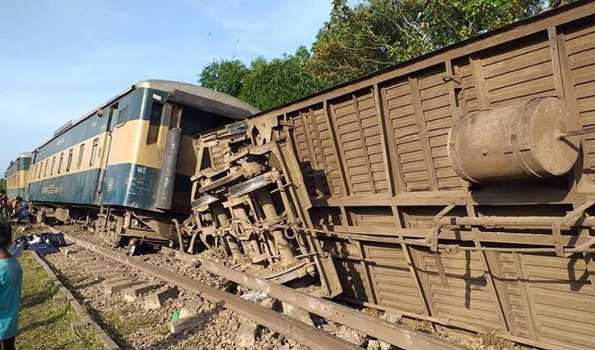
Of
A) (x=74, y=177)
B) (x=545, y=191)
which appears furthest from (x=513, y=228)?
(x=74, y=177)

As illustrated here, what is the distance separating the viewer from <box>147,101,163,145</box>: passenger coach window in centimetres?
955

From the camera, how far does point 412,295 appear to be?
18.8 ft

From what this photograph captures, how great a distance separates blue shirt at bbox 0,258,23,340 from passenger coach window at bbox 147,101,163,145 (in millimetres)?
5734

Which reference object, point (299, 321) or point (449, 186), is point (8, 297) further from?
point (449, 186)

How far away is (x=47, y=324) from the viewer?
598 centimetres

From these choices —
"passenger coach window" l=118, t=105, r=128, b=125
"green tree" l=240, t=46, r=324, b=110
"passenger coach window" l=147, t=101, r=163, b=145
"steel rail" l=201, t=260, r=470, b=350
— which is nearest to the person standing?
"steel rail" l=201, t=260, r=470, b=350

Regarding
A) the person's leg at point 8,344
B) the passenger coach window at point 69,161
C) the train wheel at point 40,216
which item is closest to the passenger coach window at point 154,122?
the person's leg at point 8,344

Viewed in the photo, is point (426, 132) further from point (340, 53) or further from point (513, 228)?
point (340, 53)

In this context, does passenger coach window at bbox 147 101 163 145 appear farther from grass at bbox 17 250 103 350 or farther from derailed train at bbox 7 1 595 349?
grass at bbox 17 250 103 350

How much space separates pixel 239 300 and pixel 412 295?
7.32 ft

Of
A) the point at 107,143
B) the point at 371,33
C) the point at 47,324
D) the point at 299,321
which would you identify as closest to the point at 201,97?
the point at 107,143

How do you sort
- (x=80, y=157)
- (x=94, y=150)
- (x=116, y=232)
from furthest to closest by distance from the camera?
(x=80, y=157) < (x=94, y=150) < (x=116, y=232)

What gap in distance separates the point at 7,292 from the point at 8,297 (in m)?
0.05

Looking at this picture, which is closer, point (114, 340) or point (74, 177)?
point (114, 340)
